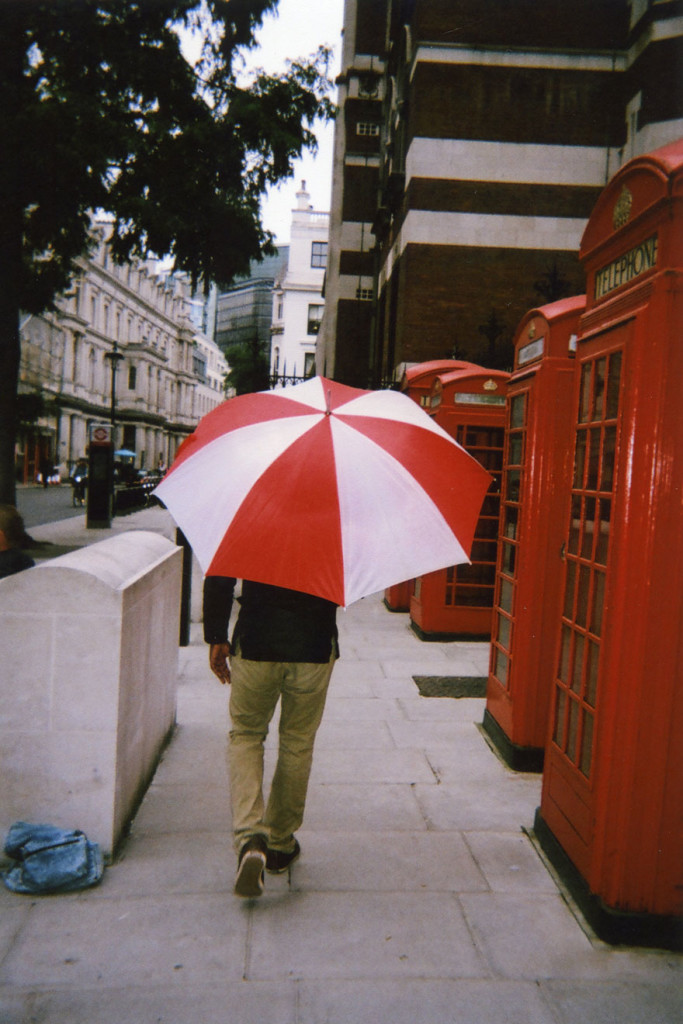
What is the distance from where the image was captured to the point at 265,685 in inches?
116

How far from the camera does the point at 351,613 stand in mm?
9391

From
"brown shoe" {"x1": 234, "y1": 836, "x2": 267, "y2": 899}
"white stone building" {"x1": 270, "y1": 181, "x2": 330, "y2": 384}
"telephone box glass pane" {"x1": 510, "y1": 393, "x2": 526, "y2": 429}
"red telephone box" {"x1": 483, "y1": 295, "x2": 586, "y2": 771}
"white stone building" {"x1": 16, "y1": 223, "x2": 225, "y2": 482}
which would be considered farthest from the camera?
"white stone building" {"x1": 270, "y1": 181, "x2": 330, "y2": 384}

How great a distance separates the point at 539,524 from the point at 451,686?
7.25 ft

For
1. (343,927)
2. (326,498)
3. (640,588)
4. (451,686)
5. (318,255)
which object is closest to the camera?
(326,498)

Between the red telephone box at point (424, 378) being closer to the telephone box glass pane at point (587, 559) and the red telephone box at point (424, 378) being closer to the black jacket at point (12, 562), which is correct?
the telephone box glass pane at point (587, 559)

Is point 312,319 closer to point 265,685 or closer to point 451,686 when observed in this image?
point 451,686

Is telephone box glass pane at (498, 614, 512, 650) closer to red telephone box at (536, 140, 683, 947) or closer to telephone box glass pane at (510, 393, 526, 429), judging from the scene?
telephone box glass pane at (510, 393, 526, 429)

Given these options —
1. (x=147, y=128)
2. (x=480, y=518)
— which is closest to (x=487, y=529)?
(x=480, y=518)

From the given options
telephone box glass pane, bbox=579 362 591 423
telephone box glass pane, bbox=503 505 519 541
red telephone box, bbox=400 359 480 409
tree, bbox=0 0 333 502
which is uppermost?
tree, bbox=0 0 333 502

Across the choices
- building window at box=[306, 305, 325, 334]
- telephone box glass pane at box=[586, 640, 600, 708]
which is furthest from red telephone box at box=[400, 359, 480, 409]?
building window at box=[306, 305, 325, 334]

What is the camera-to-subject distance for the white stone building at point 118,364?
45.3 meters

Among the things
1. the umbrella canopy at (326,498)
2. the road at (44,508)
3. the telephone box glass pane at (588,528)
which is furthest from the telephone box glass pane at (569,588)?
the road at (44,508)

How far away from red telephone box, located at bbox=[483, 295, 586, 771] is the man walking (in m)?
1.86

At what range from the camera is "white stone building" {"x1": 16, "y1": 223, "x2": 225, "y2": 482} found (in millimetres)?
45312
